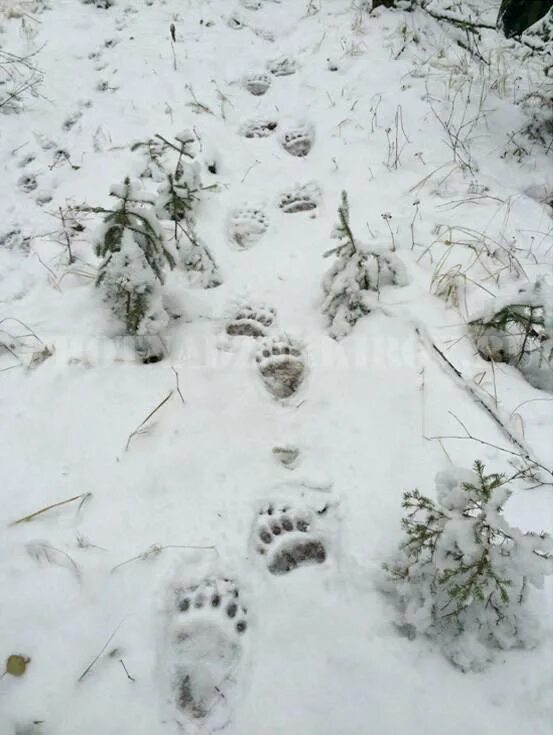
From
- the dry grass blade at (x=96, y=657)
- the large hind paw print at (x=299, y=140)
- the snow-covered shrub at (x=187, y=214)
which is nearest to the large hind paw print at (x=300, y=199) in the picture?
the large hind paw print at (x=299, y=140)

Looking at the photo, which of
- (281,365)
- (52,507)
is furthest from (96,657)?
(281,365)

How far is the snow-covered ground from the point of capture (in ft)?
3.52

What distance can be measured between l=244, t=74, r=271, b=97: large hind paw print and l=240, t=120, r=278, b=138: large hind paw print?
0.34 meters

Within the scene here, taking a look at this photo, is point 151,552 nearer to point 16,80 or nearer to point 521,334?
point 521,334

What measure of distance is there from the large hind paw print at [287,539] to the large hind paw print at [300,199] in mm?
1627

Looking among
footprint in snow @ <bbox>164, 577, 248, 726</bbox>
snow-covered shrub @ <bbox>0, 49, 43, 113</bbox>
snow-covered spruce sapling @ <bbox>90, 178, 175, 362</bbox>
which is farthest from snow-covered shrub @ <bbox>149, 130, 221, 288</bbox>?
snow-covered shrub @ <bbox>0, 49, 43, 113</bbox>

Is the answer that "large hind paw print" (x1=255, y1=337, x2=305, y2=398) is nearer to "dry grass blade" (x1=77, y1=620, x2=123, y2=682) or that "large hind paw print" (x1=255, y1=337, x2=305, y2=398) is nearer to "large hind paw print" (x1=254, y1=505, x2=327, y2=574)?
"large hind paw print" (x1=254, y1=505, x2=327, y2=574)

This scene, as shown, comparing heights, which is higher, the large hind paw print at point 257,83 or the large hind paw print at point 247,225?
the large hind paw print at point 257,83

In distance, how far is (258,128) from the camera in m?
2.93

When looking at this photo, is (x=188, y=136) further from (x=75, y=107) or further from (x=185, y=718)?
(x=185, y=718)

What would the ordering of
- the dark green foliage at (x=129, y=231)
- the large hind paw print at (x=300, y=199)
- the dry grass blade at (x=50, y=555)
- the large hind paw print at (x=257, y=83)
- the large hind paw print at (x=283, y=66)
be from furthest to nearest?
1. the large hind paw print at (x=283, y=66)
2. the large hind paw print at (x=257, y=83)
3. the large hind paw print at (x=300, y=199)
4. the dark green foliage at (x=129, y=231)
5. the dry grass blade at (x=50, y=555)

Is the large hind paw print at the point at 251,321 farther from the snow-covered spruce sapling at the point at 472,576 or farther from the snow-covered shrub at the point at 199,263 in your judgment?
the snow-covered spruce sapling at the point at 472,576

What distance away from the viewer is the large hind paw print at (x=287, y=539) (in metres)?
1.29

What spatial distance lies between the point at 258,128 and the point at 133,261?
181 centimetres
